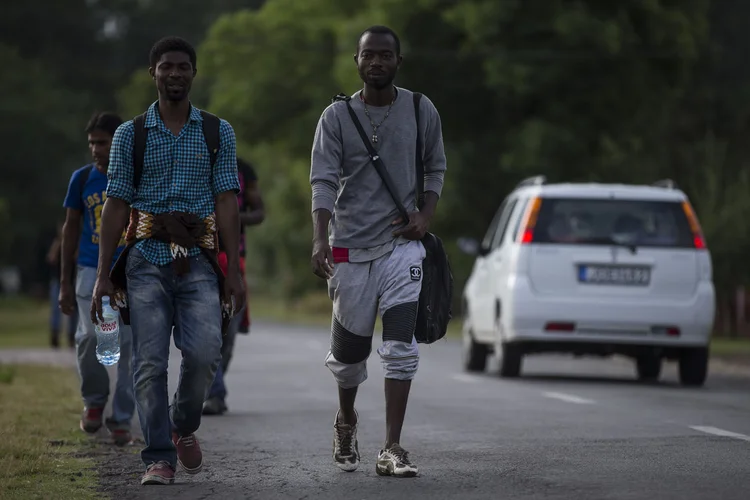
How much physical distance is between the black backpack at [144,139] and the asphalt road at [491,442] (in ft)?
4.60

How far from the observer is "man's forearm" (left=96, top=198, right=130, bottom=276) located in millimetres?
7848

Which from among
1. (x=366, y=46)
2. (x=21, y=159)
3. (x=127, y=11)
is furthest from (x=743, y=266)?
(x=127, y=11)

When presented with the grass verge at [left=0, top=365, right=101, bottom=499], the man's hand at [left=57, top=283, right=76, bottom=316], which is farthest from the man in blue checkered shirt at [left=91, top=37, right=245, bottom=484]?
the man's hand at [left=57, top=283, right=76, bottom=316]

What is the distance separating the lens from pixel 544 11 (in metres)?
40.5

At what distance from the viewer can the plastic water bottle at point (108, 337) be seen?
8.16m

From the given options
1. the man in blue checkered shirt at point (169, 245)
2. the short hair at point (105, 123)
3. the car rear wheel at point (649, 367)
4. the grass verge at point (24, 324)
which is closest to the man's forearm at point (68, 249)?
the short hair at point (105, 123)

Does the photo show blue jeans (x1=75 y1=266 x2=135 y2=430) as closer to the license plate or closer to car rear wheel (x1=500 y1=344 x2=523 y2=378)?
the license plate

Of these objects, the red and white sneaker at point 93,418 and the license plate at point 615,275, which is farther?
the license plate at point 615,275

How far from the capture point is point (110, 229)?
310 inches

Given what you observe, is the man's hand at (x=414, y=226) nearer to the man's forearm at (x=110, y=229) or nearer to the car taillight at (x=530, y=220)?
the man's forearm at (x=110, y=229)

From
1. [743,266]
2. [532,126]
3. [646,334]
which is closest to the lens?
[646,334]

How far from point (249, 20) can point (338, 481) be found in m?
47.2

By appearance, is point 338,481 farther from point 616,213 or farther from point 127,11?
point 127,11

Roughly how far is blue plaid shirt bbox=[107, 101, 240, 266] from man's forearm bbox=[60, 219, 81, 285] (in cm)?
244
